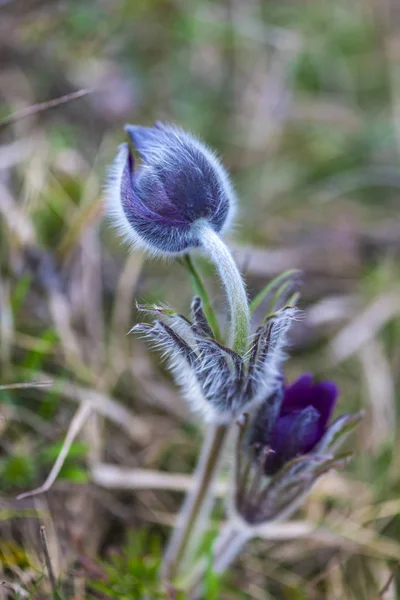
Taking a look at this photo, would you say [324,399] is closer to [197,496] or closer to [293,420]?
[293,420]

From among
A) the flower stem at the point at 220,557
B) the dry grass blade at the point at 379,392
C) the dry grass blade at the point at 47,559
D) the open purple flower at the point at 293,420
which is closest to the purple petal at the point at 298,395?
the open purple flower at the point at 293,420

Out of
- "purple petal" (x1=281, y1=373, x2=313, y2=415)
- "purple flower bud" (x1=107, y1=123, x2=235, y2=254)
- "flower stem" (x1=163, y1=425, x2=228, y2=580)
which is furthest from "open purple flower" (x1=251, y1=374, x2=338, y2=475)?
"purple flower bud" (x1=107, y1=123, x2=235, y2=254)

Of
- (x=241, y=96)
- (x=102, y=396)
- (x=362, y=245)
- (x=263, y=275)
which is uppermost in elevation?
(x=241, y=96)

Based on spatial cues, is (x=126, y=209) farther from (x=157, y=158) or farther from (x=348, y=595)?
(x=348, y=595)

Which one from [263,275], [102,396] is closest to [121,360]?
[102,396]

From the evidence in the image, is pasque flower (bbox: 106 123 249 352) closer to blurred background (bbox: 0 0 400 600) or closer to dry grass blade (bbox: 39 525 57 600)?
blurred background (bbox: 0 0 400 600)
